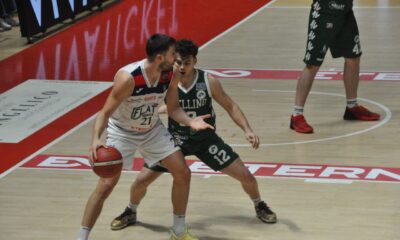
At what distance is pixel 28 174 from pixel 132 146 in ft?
6.77

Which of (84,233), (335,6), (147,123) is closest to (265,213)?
(147,123)

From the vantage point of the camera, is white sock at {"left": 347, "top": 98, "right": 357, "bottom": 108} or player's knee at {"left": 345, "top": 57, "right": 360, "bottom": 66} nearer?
player's knee at {"left": 345, "top": 57, "right": 360, "bottom": 66}

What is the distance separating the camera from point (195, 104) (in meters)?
7.13

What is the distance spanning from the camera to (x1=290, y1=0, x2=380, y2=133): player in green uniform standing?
9547mm

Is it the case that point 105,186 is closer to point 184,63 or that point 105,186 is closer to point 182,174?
point 182,174

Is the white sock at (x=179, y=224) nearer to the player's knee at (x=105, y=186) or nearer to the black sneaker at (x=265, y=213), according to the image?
the player's knee at (x=105, y=186)

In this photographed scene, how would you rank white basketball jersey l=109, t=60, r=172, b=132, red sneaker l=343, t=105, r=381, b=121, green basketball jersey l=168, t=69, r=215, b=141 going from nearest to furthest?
white basketball jersey l=109, t=60, r=172, b=132 → green basketball jersey l=168, t=69, r=215, b=141 → red sneaker l=343, t=105, r=381, b=121

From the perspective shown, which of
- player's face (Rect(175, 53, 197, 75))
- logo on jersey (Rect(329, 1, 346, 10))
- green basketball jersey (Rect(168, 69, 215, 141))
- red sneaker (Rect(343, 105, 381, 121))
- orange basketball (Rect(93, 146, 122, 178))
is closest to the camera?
orange basketball (Rect(93, 146, 122, 178))

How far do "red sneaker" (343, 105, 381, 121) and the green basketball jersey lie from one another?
10.2ft

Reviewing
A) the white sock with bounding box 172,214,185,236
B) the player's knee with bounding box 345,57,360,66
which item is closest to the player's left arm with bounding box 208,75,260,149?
the white sock with bounding box 172,214,185,236

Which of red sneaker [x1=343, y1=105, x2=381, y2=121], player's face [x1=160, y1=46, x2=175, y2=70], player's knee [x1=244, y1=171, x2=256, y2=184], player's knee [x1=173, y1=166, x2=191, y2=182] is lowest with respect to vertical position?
red sneaker [x1=343, y1=105, x2=381, y2=121]

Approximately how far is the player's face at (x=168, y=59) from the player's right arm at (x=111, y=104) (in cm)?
23

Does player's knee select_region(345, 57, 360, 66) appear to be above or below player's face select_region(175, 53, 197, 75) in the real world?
below

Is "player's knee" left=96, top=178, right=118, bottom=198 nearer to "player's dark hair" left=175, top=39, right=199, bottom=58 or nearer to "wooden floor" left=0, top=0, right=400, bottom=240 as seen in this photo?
"wooden floor" left=0, top=0, right=400, bottom=240
